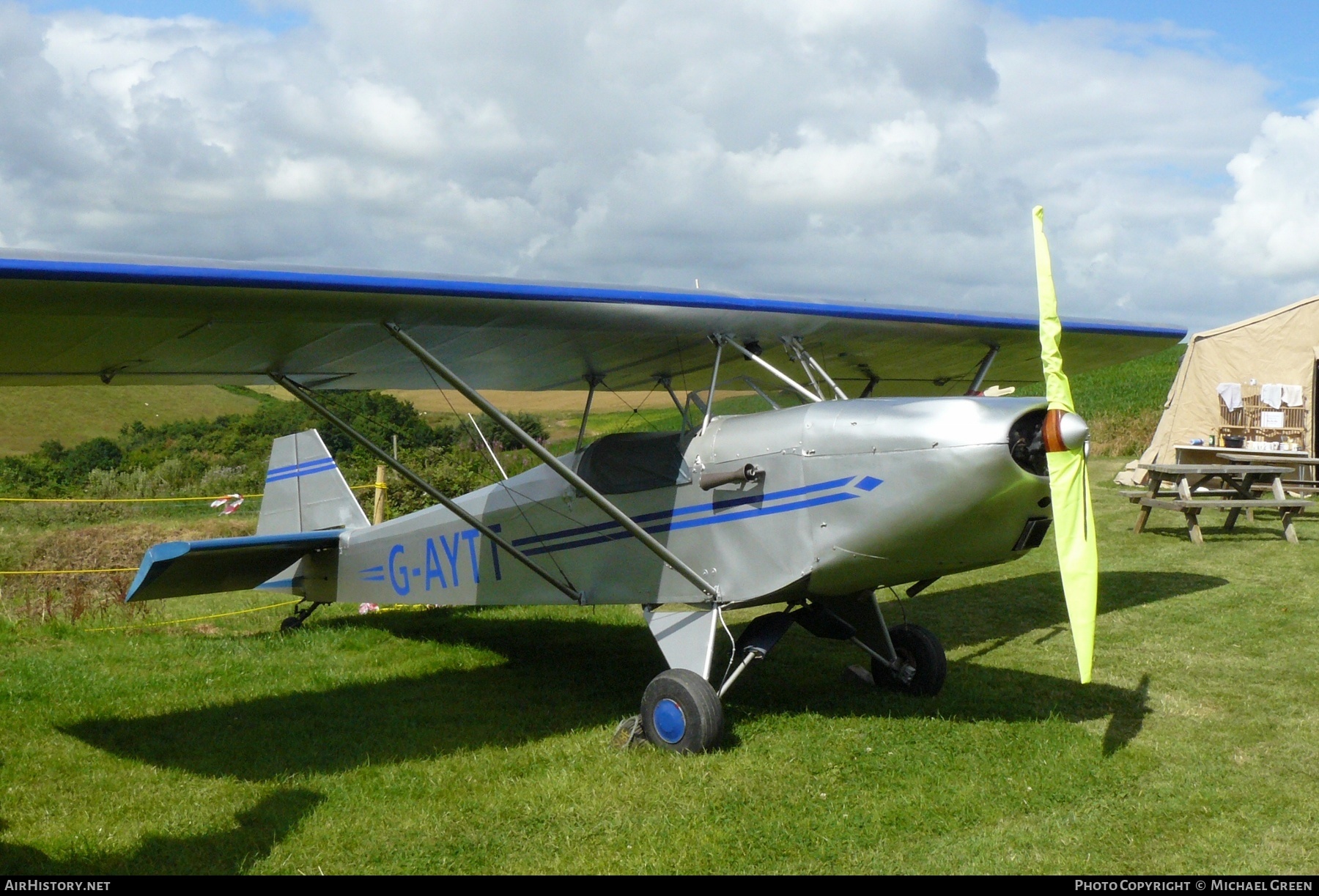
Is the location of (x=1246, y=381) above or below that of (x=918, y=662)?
above

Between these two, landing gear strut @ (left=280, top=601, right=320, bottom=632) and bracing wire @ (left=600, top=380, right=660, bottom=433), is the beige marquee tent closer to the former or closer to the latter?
bracing wire @ (left=600, top=380, right=660, bottom=433)

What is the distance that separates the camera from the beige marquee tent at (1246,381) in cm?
1609

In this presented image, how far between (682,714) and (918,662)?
194 centimetres

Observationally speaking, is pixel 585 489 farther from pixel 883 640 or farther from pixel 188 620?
pixel 188 620

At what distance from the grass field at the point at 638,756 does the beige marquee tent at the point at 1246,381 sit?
Answer: 8006 millimetres

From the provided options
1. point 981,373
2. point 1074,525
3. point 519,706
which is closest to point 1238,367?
point 981,373

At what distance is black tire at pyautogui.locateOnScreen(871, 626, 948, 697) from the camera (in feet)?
21.6

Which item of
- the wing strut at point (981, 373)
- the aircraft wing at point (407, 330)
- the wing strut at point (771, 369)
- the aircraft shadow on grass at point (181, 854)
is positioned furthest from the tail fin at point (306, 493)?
the wing strut at point (981, 373)

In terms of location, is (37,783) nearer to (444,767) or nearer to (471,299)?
(444,767)

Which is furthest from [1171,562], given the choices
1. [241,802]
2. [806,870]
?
[241,802]

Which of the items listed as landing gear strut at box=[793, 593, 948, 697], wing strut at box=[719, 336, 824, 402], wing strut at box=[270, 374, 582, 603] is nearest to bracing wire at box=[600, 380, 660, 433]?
wing strut at box=[719, 336, 824, 402]

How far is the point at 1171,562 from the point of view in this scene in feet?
36.1

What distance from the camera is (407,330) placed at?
604cm

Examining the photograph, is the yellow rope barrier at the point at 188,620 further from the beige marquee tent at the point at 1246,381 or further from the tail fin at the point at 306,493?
the beige marquee tent at the point at 1246,381
